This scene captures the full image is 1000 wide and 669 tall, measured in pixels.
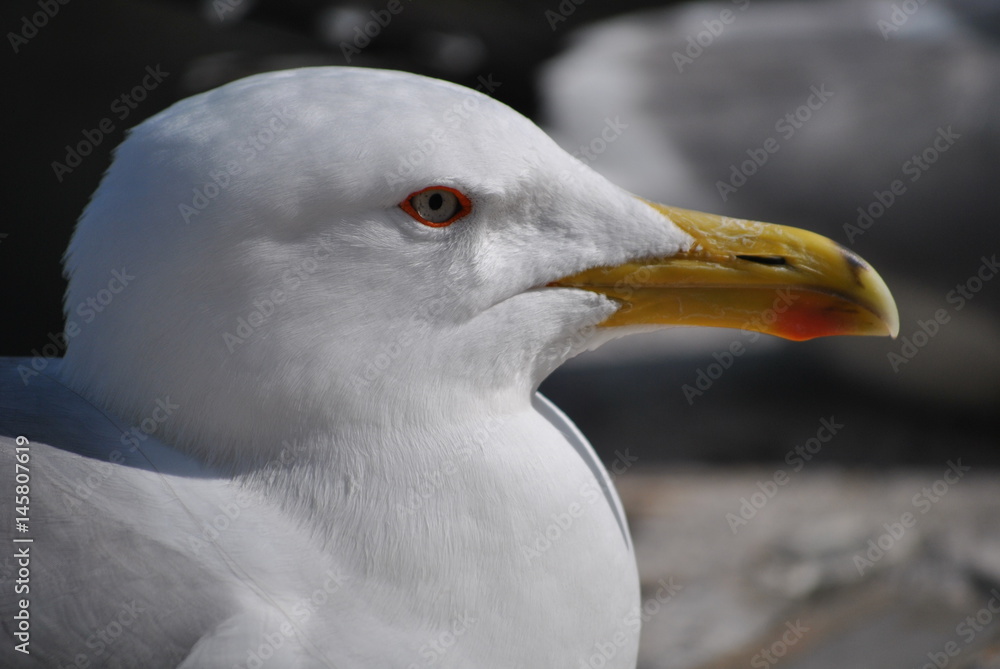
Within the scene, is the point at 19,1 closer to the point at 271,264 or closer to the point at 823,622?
the point at 271,264
